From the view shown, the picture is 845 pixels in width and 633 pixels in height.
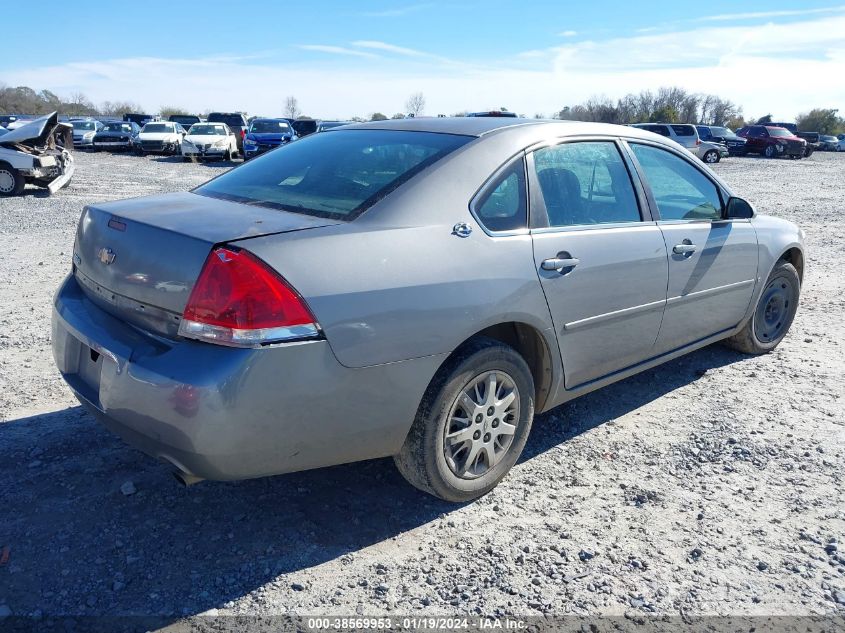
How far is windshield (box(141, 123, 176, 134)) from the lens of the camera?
29.4 metres

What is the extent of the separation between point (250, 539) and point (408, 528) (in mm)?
658

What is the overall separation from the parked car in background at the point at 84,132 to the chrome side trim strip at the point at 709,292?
32817 mm

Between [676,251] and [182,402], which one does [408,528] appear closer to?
[182,402]

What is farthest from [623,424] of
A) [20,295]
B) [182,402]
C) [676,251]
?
[20,295]

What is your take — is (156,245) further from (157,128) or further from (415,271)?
(157,128)

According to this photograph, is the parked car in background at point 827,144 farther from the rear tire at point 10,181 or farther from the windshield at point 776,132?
the rear tire at point 10,181

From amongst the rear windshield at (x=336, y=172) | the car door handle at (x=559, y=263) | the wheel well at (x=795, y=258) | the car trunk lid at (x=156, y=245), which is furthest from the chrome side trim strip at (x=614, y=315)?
the wheel well at (x=795, y=258)

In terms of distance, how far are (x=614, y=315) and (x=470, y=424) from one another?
1054mm

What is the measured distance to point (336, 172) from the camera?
329 centimetres

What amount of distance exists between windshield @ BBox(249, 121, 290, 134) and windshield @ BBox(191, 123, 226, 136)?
1140 millimetres

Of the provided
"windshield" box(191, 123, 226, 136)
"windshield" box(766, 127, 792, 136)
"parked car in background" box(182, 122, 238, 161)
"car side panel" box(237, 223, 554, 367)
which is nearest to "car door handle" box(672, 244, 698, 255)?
"car side panel" box(237, 223, 554, 367)

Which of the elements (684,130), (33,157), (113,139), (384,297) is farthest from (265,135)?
(384,297)

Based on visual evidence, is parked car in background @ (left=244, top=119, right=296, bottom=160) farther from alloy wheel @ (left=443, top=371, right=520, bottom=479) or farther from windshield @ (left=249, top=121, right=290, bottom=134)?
alloy wheel @ (left=443, top=371, right=520, bottom=479)

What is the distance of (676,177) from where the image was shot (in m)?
4.30
